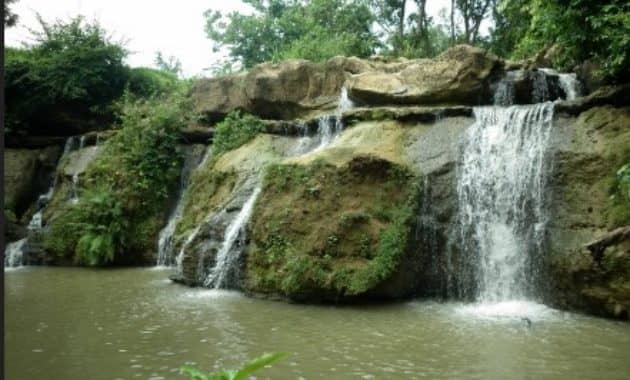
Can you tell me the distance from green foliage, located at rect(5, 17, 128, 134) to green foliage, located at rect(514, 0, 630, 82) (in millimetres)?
14601

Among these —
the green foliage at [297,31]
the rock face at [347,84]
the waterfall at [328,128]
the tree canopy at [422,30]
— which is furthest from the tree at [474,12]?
the waterfall at [328,128]

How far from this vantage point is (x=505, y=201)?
9258 mm

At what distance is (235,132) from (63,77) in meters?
8.03

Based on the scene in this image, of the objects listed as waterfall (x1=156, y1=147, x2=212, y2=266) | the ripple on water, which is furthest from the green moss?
the ripple on water

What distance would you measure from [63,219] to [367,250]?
940 centimetres

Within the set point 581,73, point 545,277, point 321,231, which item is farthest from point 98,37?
point 545,277

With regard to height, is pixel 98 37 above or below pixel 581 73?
above

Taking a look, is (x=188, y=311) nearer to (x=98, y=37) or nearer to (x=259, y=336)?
(x=259, y=336)

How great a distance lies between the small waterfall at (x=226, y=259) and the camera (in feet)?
32.8

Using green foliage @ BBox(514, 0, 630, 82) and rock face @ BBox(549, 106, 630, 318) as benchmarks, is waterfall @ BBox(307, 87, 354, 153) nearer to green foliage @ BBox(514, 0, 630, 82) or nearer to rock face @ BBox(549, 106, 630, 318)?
green foliage @ BBox(514, 0, 630, 82)

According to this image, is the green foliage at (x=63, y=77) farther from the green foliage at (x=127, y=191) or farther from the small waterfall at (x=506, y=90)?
the small waterfall at (x=506, y=90)

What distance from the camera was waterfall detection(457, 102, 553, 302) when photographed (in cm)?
871

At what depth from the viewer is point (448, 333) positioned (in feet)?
22.1

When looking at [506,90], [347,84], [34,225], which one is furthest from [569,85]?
[34,225]
